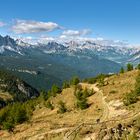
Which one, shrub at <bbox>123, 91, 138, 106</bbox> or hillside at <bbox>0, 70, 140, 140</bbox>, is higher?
shrub at <bbox>123, 91, 138, 106</bbox>

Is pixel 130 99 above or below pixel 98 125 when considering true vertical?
above

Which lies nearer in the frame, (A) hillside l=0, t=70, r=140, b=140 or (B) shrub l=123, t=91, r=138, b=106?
(A) hillside l=0, t=70, r=140, b=140

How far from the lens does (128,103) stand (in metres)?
88.3

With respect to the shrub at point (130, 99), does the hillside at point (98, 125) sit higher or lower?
lower

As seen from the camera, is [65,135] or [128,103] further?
[128,103]

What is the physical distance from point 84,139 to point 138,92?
34908 mm

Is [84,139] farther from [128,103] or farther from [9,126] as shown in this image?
[9,126]

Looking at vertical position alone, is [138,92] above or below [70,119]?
above

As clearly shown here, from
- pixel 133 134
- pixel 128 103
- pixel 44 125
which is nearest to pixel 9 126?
pixel 44 125

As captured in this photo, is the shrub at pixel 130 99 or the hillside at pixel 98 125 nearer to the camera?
the hillside at pixel 98 125

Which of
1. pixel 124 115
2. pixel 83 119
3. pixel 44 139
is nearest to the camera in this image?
pixel 44 139

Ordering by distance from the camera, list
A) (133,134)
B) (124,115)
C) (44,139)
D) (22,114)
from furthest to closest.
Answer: (22,114) < (124,115) < (44,139) < (133,134)

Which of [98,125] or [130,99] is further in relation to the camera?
[130,99]

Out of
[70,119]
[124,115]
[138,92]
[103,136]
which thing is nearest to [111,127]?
[103,136]
